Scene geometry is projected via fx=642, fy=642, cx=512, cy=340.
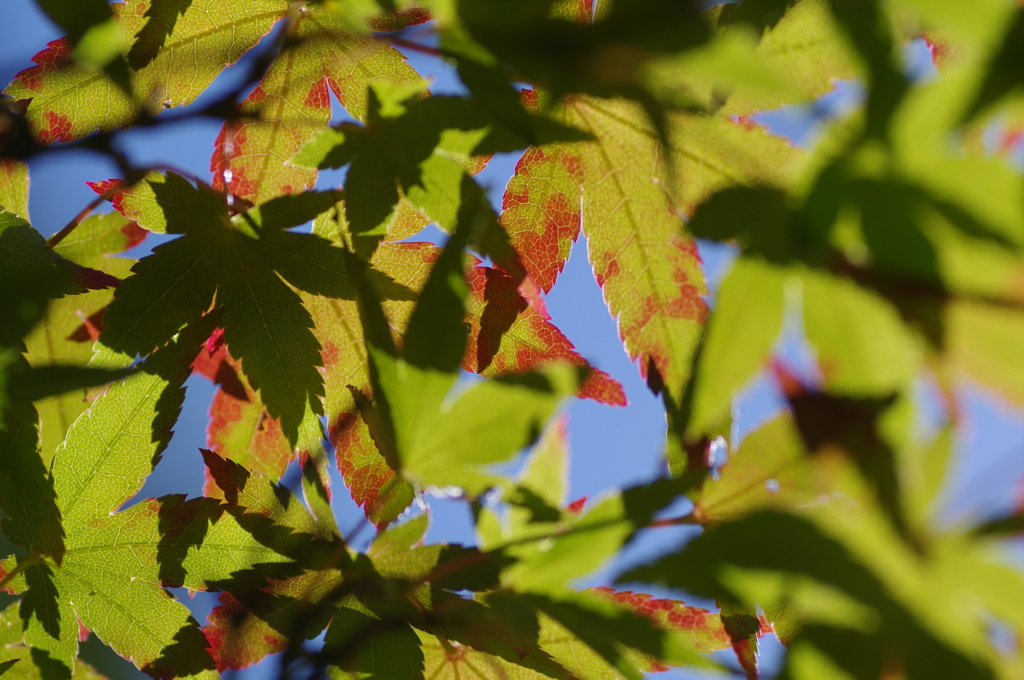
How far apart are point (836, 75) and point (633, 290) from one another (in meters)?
0.35

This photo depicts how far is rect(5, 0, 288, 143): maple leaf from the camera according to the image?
0.82 meters

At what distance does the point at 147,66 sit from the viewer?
33.0 inches

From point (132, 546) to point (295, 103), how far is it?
2.12 feet

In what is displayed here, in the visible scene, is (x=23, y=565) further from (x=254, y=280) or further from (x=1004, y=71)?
(x=1004, y=71)

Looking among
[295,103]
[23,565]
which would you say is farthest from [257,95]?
[23,565]

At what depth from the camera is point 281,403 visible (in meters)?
0.85

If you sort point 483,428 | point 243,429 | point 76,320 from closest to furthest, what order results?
1. point 483,428
2. point 243,429
3. point 76,320

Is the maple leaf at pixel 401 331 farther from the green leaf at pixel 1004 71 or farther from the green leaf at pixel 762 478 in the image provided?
the green leaf at pixel 1004 71

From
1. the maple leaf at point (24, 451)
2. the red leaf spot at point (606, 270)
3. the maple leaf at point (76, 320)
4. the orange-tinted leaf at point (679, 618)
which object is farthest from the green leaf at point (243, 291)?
the orange-tinted leaf at point (679, 618)

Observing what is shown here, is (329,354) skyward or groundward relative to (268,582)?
skyward

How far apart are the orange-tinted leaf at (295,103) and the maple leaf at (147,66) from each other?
6 centimetres

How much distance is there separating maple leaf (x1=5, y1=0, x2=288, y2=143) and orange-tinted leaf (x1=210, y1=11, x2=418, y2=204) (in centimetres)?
6

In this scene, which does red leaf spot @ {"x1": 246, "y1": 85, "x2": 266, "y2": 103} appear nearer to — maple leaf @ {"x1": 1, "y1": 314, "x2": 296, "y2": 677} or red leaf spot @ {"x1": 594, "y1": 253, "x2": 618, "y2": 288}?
maple leaf @ {"x1": 1, "y1": 314, "x2": 296, "y2": 677}

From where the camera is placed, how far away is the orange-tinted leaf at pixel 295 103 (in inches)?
35.4
